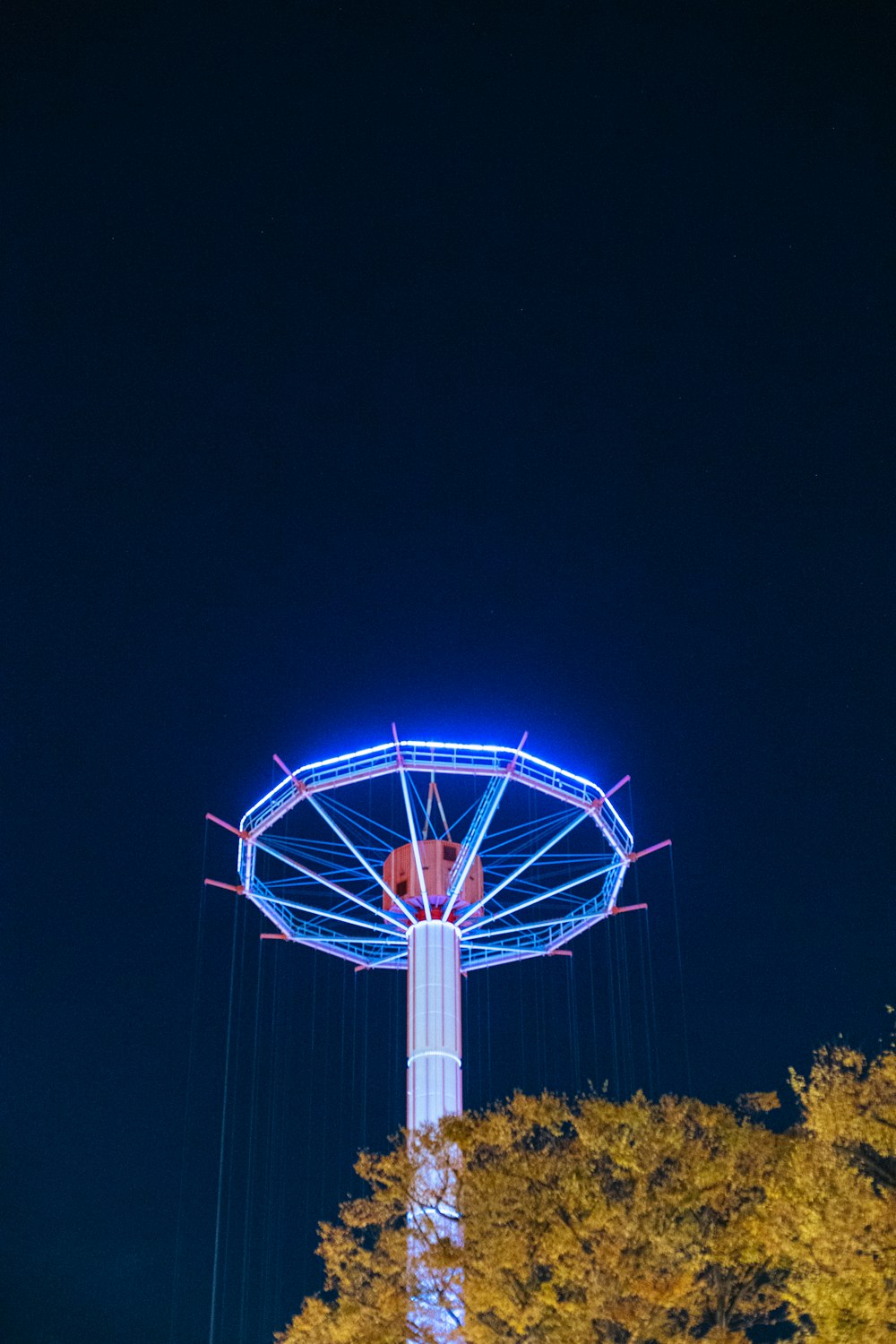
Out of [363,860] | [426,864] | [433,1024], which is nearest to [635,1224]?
[433,1024]

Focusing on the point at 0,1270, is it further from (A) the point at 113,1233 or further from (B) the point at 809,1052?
(B) the point at 809,1052

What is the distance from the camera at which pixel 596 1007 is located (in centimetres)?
6669

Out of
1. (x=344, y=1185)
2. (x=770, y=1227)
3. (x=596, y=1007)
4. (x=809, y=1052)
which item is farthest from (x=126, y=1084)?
(x=770, y=1227)

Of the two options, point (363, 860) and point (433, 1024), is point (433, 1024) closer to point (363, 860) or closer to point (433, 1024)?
point (433, 1024)

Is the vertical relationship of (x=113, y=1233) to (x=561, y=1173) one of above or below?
above

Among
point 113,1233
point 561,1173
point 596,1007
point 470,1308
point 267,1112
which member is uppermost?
point 596,1007

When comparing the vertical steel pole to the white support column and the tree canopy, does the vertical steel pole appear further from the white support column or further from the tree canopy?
the tree canopy

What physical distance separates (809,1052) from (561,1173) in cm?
3454

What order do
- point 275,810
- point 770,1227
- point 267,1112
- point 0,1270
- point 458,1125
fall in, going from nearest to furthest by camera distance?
1. point 770,1227
2. point 458,1125
3. point 275,810
4. point 0,1270
5. point 267,1112

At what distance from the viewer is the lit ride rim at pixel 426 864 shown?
156 feet

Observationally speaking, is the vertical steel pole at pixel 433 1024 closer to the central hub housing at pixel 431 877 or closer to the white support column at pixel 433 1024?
the white support column at pixel 433 1024

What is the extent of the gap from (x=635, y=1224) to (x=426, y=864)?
20535 mm

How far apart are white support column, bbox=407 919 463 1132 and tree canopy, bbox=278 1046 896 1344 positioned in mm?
10157

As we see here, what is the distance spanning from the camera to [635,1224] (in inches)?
1200
